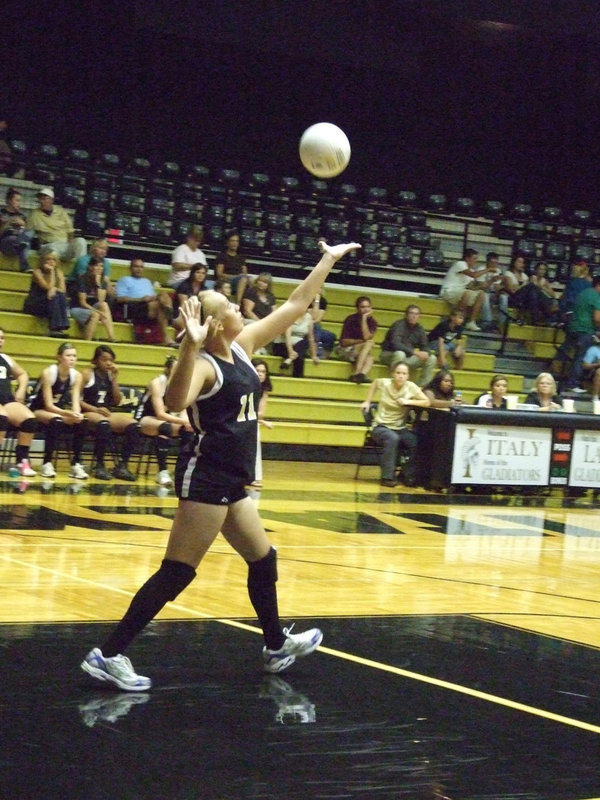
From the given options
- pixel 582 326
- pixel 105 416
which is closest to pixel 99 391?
pixel 105 416

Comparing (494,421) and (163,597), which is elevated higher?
(494,421)

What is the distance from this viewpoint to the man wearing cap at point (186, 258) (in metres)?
17.8

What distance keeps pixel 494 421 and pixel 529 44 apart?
A: 11.9m

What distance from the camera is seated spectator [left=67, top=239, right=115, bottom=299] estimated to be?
16.5 m

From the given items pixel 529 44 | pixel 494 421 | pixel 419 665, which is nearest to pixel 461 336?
pixel 494 421

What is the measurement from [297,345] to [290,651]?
1249 cm

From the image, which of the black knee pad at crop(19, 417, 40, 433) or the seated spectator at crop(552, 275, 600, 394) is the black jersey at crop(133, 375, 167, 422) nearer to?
the black knee pad at crop(19, 417, 40, 433)

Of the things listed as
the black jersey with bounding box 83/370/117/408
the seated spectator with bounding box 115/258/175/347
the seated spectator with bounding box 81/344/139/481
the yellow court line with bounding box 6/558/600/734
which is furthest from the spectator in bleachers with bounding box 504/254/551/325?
the yellow court line with bounding box 6/558/600/734

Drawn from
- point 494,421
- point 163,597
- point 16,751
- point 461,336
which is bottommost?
point 16,751

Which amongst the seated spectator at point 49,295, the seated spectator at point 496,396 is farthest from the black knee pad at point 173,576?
the seated spectator at point 49,295

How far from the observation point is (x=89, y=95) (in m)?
20.9

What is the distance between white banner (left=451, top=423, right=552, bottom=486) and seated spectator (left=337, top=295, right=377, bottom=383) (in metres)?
3.78

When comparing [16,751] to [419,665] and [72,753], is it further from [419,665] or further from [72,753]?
[419,665]

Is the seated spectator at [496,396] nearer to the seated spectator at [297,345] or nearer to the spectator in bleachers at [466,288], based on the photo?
the seated spectator at [297,345]
